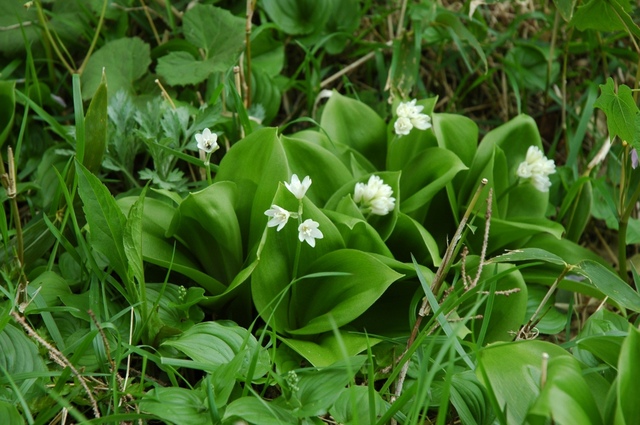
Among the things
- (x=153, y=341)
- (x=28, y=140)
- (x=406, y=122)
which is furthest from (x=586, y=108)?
(x=28, y=140)

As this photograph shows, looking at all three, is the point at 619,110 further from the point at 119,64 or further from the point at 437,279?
the point at 119,64

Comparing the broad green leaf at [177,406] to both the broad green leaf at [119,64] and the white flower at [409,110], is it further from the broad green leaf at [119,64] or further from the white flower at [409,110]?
the broad green leaf at [119,64]

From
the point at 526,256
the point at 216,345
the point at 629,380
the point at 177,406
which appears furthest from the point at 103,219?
the point at 629,380

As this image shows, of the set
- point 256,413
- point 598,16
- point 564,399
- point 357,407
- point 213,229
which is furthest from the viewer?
point 598,16

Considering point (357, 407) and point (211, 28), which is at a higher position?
point (211, 28)

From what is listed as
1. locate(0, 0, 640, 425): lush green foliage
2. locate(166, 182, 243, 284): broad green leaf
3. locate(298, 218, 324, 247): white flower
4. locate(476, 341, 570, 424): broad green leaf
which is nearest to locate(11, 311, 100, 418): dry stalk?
locate(0, 0, 640, 425): lush green foliage

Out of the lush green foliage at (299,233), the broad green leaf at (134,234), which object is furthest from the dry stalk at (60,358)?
the broad green leaf at (134,234)

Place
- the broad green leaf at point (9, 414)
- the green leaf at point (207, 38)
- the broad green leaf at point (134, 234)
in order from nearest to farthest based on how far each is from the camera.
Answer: the broad green leaf at point (9, 414)
the broad green leaf at point (134, 234)
the green leaf at point (207, 38)
